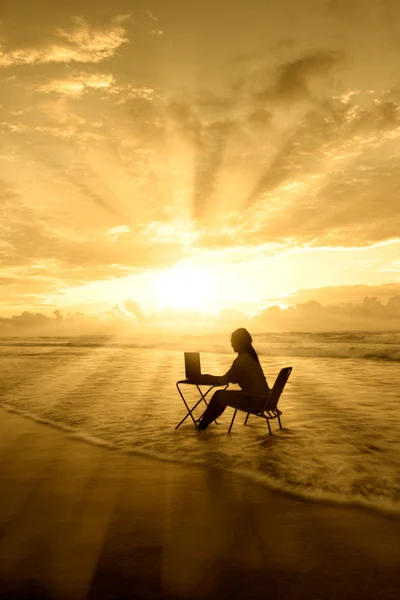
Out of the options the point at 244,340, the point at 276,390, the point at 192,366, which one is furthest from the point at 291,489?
the point at 192,366

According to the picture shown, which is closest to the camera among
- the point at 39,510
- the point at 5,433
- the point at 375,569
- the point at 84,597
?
the point at 84,597

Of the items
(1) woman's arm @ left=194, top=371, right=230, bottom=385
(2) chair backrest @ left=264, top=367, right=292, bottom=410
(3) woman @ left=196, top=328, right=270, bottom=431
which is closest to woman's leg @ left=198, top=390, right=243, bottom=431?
(3) woman @ left=196, top=328, right=270, bottom=431

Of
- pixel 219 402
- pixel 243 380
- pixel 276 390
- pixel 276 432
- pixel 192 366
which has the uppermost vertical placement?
pixel 192 366

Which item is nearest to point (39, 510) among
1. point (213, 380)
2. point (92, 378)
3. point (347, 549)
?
point (347, 549)

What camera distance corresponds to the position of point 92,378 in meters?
18.1

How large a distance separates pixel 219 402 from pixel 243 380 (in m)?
0.61

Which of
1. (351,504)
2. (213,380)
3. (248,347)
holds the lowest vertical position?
(351,504)

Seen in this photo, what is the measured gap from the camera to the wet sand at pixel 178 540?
10.9 ft

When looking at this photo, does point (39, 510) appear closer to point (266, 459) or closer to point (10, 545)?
point (10, 545)

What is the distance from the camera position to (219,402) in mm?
7969

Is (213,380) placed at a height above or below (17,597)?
above

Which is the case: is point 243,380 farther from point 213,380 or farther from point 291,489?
point 291,489

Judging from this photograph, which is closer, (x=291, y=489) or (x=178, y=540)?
(x=178, y=540)

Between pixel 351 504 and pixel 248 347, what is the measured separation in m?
3.40
